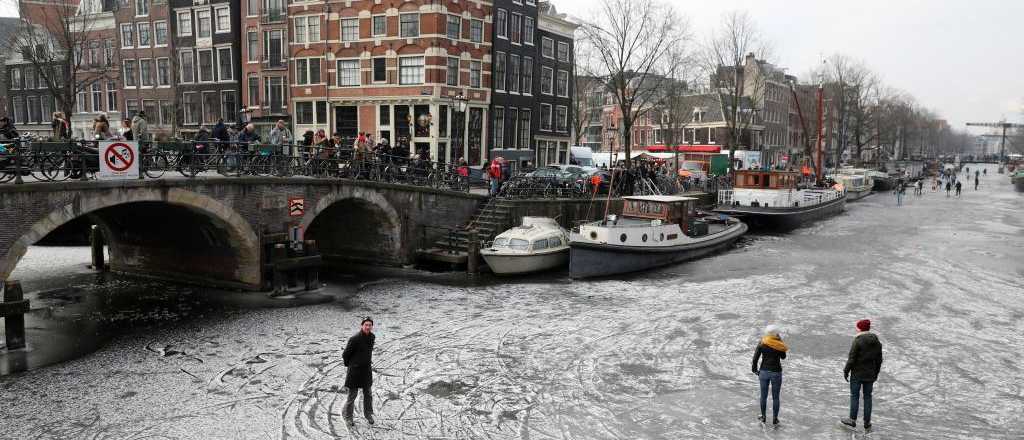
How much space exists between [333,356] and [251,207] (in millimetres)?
8086

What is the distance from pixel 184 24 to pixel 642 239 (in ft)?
124

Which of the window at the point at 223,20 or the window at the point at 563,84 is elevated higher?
the window at the point at 223,20

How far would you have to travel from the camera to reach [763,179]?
42.9 metres

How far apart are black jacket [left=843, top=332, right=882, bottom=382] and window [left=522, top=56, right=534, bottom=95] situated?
3836cm

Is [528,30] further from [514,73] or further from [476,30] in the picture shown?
[476,30]

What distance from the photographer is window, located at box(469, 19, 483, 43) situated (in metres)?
43.0

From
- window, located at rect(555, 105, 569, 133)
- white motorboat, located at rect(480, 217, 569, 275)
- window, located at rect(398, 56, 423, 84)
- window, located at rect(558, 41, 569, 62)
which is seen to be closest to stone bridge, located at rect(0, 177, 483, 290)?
white motorboat, located at rect(480, 217, 569, 275)

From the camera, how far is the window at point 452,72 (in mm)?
41906

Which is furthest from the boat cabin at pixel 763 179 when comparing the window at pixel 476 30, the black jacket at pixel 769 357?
the black jacket at pixel 769 357

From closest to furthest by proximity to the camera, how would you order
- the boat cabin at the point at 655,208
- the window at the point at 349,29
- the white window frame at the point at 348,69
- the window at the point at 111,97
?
the boat cabin at the point at 655,208 < the window at the point at 349,29 < the white window frame at the point at 348,69 < the window at the point at 111,97

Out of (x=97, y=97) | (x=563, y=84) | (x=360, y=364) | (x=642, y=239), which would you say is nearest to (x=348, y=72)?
(x=563, y=84)

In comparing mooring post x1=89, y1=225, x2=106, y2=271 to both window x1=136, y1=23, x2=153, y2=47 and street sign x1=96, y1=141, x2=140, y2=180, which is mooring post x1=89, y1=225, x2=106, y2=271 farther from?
window x1=136, y1=23, x2=153, y2=47

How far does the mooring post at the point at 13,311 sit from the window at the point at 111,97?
4319 cm

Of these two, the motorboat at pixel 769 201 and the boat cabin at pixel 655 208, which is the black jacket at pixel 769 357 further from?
the motorboat at pixel 769 201
